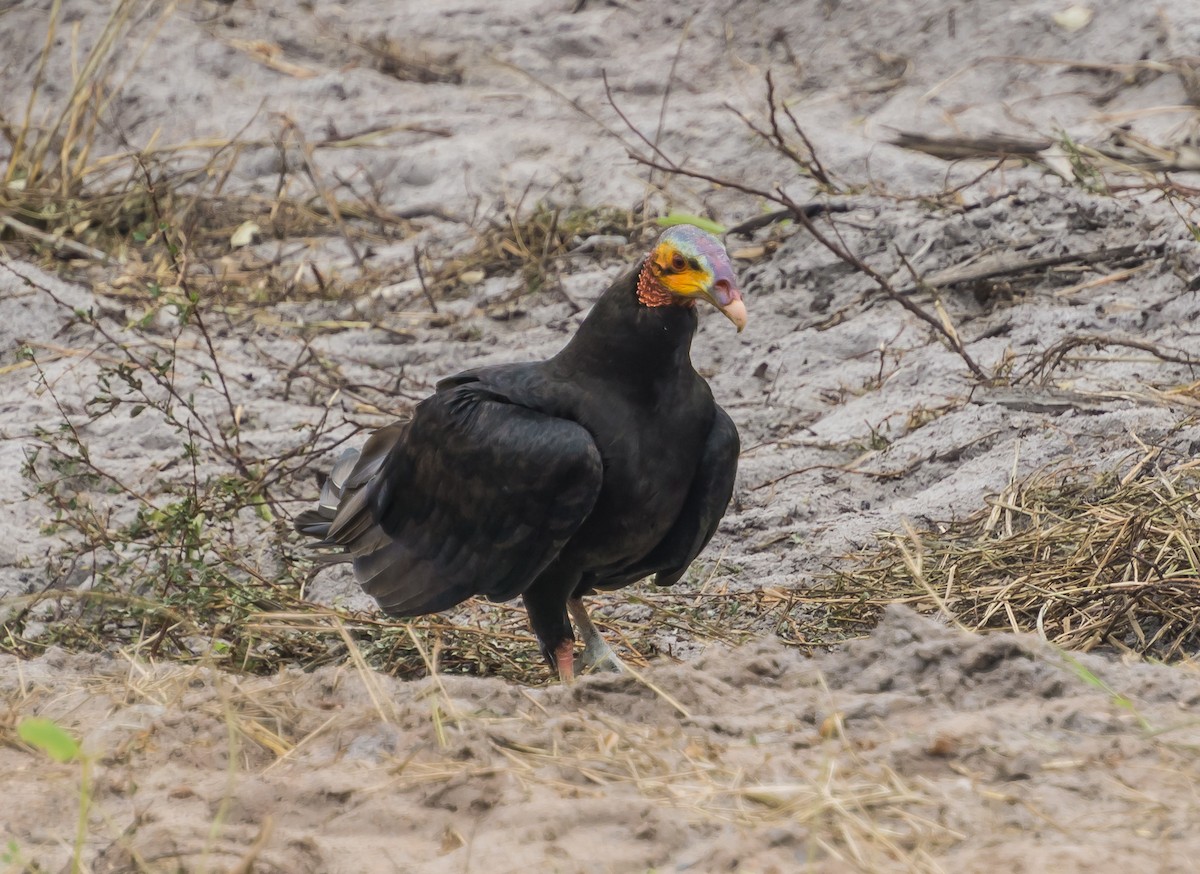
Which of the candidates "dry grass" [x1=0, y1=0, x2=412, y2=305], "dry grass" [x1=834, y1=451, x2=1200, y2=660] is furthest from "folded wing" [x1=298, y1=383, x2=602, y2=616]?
"dry grass" [x1=0, y1=0, x2=412, y2=305]

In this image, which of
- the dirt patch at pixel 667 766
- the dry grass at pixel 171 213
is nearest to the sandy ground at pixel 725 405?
the dirt patch at pixel 667 766

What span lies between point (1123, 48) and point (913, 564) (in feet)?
16.2

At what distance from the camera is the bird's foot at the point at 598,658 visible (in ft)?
12.2

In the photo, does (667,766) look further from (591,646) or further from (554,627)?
(591,646)

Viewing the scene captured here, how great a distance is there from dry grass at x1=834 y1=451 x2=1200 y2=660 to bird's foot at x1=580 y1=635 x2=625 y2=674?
0.65 meters

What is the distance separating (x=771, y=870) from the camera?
6.75 feet

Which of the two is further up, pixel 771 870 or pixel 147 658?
pixel 771 870

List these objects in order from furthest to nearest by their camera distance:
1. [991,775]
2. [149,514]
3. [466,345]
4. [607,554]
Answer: [466,345] → [149,514] → [607,554] → [991,775]

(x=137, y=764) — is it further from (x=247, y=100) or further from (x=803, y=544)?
(x=247, y=100)

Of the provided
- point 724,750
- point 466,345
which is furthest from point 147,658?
point 466,345

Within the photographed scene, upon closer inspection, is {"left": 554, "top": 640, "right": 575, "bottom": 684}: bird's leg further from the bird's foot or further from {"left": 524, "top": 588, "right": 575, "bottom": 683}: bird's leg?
the bird's foot

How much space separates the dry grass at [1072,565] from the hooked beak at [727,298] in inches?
30.1

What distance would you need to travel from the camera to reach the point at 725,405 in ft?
17.8

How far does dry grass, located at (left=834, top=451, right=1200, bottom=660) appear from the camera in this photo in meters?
3.41
